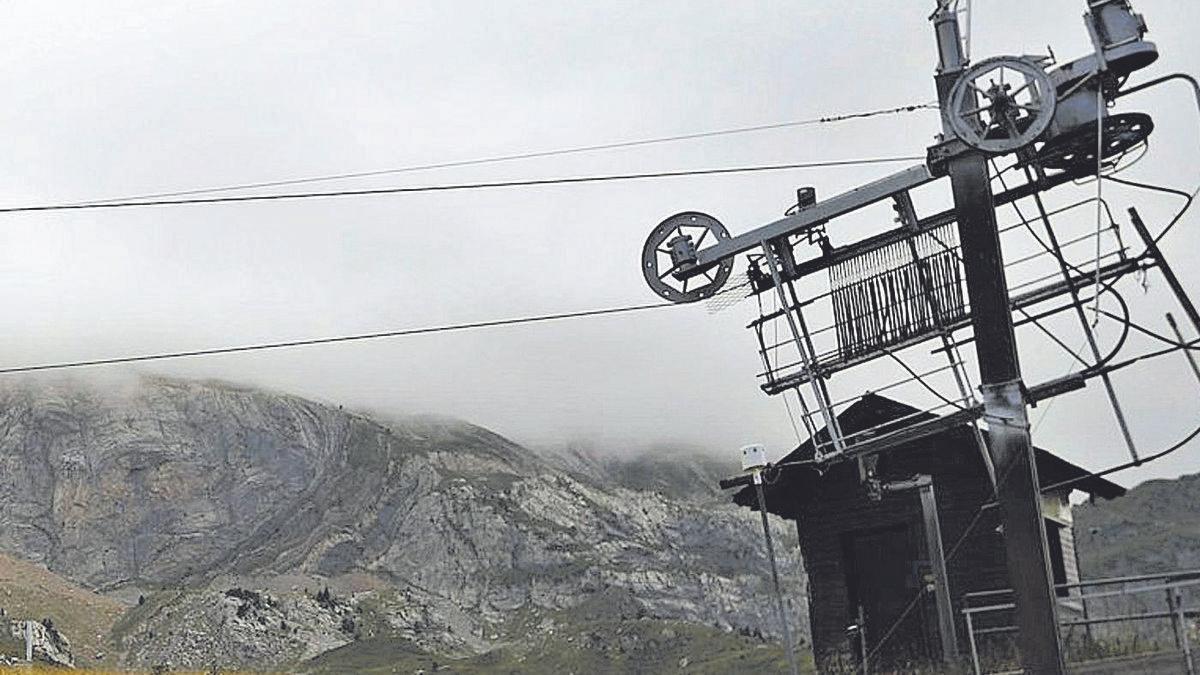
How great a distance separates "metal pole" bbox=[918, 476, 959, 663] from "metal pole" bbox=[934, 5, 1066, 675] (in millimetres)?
7238

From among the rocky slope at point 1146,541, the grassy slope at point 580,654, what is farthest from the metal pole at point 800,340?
the rocky slope at point 1146,541

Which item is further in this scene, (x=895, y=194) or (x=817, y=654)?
(x=817, y=654)

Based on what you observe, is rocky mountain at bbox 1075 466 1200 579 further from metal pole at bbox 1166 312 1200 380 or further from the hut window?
metal pole at bbox 1166 312 1200 380

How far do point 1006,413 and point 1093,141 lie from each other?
474 centimetres

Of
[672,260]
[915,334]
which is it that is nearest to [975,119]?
[915,334]

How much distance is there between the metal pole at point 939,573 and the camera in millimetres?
27625

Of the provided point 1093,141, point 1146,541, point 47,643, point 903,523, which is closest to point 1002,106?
point 1093,141

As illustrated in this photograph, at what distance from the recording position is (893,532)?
35594 mm

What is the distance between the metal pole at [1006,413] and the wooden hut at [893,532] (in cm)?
1228

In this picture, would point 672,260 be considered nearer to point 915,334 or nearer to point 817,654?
point 915,334

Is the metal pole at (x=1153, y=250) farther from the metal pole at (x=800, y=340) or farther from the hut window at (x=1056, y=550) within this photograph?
the hut window at (x=1056, y=550)

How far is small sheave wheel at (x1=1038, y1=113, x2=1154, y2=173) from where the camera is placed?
72.0 ft

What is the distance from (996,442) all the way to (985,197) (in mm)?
3570

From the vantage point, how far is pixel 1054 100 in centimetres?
2112
